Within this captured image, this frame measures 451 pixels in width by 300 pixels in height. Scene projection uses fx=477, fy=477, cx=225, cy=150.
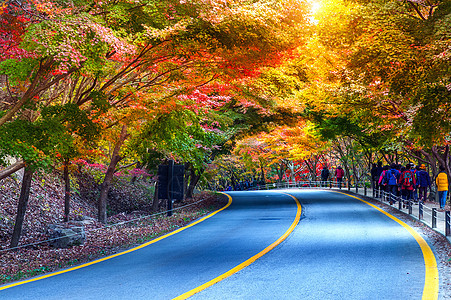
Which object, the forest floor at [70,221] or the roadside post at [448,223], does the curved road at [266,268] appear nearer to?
the roadside post at [448,223]

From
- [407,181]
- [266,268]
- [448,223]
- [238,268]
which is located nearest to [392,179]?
[407,181]

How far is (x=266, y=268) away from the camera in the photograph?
952cm

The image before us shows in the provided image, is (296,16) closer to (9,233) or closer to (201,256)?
(201,256)

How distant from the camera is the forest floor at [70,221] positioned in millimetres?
11945

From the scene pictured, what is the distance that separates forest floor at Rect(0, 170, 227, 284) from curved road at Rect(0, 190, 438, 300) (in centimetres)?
116

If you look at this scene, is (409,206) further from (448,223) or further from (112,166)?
(112,166)

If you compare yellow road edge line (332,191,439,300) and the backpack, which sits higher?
the backpack

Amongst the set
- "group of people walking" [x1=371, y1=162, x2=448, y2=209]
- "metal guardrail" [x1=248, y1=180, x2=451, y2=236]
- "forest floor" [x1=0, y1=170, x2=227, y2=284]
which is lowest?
"forest floor" [x1=0, y1=170, x2=227, y2=284]

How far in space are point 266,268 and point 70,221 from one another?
1132 centimetres

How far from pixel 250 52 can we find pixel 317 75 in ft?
31.8

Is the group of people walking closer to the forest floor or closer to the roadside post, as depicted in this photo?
the roadside post

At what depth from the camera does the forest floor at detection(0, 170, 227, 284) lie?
11945 millimetres

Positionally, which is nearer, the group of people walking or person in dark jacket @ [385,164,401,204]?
the group of people walking

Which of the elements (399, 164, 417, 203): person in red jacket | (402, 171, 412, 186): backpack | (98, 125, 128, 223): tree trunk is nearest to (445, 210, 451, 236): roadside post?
(399, 164, 417, 203): person in red jacket
